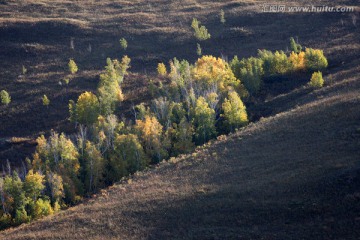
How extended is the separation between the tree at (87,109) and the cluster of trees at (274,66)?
29466 millimetres

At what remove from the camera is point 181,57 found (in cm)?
11869

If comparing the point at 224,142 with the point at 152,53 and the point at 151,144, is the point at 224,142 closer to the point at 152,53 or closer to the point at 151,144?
the point at 151,144

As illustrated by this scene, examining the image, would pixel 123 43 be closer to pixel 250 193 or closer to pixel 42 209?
pixel 42 209

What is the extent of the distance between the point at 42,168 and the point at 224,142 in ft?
86.1

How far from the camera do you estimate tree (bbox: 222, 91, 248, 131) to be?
6988 cm

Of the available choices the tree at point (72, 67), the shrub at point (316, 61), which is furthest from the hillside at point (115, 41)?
the shrub at point (316, 61)

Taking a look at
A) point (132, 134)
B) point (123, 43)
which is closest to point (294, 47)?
point (132, 134)

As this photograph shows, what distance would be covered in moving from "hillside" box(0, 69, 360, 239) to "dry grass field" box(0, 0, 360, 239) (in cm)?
13

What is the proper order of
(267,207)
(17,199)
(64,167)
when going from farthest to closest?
1. (64,167)
2. (17,199)
3. (267,207)

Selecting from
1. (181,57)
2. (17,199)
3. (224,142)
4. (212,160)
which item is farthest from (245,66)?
(17,199)

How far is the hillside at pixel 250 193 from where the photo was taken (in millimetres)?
31688

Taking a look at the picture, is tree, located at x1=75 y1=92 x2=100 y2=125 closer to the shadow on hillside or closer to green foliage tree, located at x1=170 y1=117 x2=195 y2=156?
green foliage tree, located at x1=170 y1=117 x2=195 y2=156

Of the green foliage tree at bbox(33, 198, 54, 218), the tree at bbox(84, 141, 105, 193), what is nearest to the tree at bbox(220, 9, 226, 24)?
the tree at bbox(84, 141, 105, 193)

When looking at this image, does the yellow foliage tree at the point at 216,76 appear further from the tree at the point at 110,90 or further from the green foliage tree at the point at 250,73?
the tree at the point at 110,90
